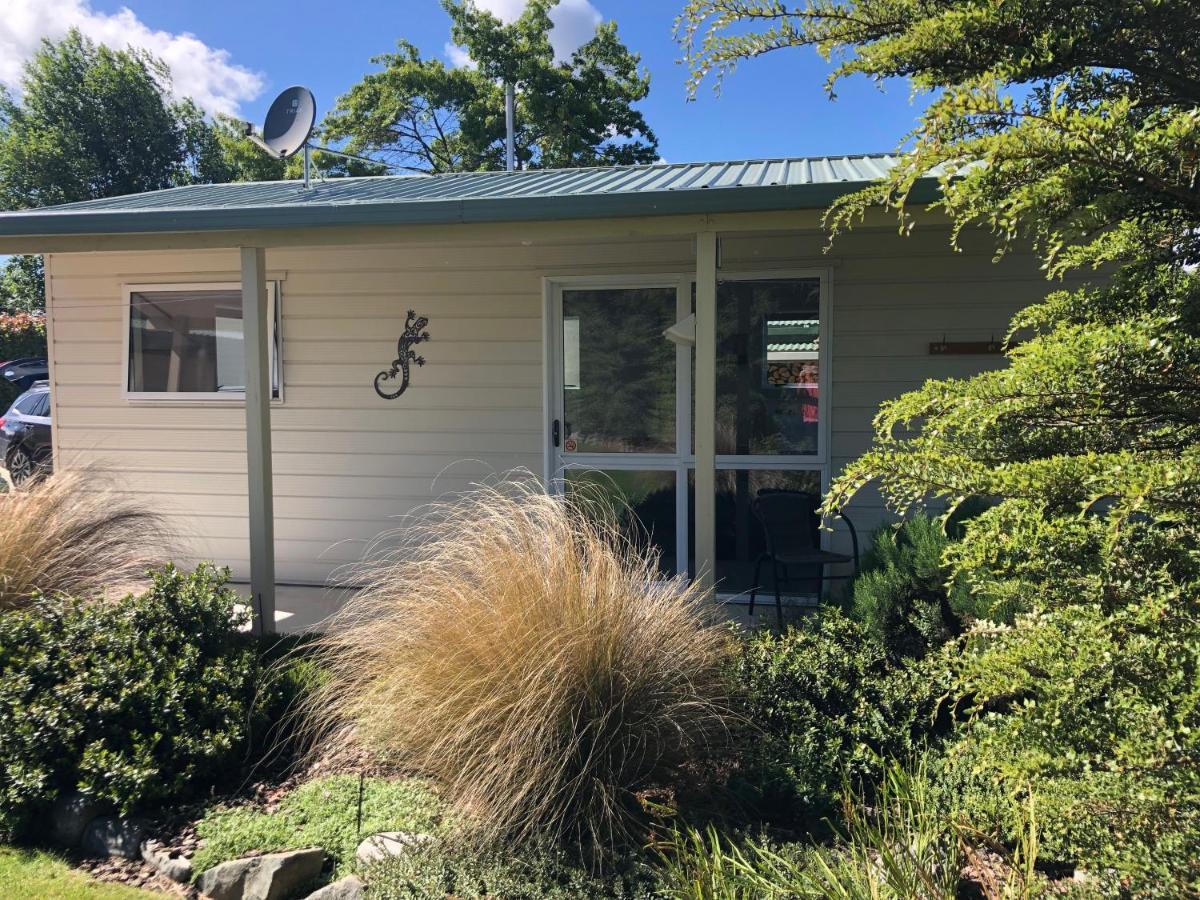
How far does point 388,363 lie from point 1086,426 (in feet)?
16.4

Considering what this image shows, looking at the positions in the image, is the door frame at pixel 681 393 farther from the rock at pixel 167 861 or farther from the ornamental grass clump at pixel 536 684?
the rock at pixel 167 861

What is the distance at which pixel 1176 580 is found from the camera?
1834 mm

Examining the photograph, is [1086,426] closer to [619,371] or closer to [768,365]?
[768,365]

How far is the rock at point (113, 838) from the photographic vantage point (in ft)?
9.58

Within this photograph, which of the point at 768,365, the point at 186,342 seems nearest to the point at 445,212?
the point at 768,365

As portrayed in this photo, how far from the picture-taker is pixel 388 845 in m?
2.67

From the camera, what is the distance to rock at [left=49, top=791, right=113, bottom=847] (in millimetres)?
3037

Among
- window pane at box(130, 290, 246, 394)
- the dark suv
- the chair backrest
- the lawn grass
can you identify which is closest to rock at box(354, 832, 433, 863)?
the lawn grass

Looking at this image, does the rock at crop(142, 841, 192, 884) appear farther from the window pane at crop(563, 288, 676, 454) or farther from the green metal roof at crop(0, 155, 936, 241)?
the window pane at crop(563, 288, 676, 454)

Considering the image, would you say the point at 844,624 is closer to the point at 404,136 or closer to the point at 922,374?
the point at 922,374

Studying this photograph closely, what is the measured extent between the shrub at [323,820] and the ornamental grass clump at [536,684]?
139 millimetres

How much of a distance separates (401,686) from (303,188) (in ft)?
16.3

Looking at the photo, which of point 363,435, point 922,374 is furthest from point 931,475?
point 363,435

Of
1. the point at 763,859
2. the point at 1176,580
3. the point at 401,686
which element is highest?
the point at 1176,580
